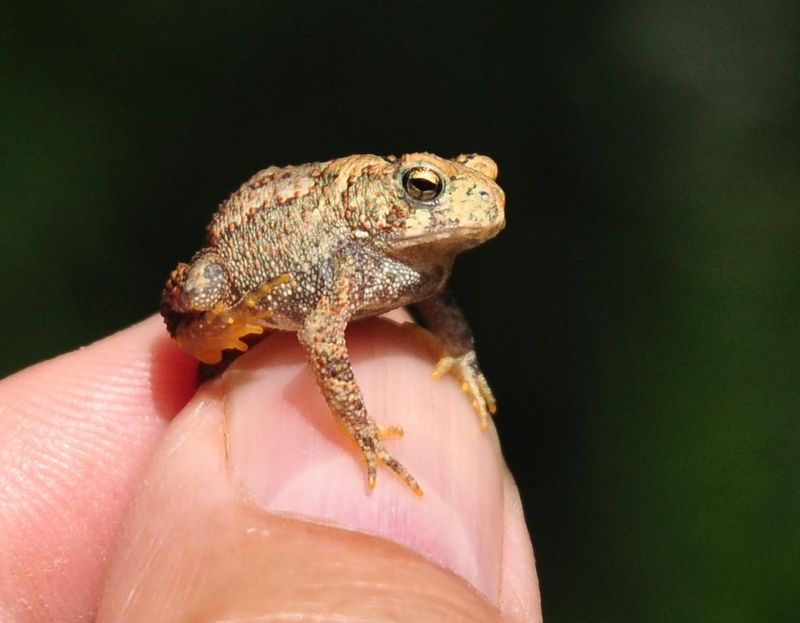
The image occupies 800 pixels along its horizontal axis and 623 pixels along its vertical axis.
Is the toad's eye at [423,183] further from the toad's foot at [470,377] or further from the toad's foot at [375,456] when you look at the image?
the toad's foot at [375,456]

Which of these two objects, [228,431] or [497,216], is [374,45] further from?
[228,431]

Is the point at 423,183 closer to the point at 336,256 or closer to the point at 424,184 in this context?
the point at 424,184

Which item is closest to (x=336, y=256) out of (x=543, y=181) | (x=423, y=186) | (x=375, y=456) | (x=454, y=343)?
(x=423, y=186)

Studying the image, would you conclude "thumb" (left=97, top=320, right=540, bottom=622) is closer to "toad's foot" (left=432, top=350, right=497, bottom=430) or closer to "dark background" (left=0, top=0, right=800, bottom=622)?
"toad's foot" (left=432, top=350, right=497, bottom=430)

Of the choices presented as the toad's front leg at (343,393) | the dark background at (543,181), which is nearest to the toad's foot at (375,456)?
the toad's front leg at (343,393)

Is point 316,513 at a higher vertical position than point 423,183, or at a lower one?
lower

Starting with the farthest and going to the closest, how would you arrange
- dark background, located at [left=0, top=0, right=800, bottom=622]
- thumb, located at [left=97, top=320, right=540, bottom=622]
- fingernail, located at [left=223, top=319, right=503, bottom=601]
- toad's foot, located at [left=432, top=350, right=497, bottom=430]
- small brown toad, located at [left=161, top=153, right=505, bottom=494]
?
dark background, located at [left=0, top=0, right=800, bottom=622], toad's foot, located at [left=432, top=350, right=497, bottom=430], small brown toad, located at [left=161, top=153, right=505, bottom=494], fingernail, located at [left=223, top=319, right=503, bottom=601], thumb, located at [left=97, top=320, right=540, bottom=622]

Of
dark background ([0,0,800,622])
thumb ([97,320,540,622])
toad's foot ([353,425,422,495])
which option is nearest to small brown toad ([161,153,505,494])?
toad's foot ([353,425,422,495])
